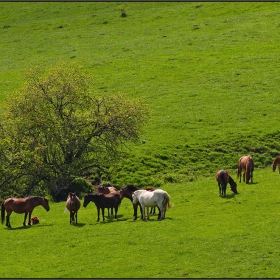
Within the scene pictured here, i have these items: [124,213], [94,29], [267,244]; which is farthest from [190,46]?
[267,244]

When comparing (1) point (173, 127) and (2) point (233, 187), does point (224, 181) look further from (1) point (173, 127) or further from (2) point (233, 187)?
(1) point (173, 127)

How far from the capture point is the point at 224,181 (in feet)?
128

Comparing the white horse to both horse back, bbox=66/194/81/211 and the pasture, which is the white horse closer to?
the pasture

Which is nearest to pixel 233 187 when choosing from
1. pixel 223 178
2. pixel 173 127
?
pixel 223 178

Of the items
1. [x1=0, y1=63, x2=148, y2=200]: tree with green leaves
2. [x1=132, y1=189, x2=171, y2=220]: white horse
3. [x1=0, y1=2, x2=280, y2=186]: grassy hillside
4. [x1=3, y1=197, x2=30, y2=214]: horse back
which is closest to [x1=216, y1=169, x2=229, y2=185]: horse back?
[x1=132, y1=189, x2=171, y2=220]: white horse

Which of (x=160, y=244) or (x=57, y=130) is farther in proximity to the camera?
(x=57, y=130)

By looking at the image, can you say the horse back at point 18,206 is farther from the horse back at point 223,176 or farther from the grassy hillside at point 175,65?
the grassy hillside at point 175,65

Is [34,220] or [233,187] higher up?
[233,187]

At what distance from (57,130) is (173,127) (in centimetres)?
1435

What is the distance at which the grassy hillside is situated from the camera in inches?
2046

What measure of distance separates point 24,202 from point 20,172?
29.0 feet

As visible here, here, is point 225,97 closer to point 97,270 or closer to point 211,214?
point 211,214

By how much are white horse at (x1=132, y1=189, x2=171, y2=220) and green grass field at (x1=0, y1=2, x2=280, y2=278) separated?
764mm

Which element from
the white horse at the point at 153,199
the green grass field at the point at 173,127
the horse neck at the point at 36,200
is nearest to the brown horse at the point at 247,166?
the green grass field at the point at 173,127
